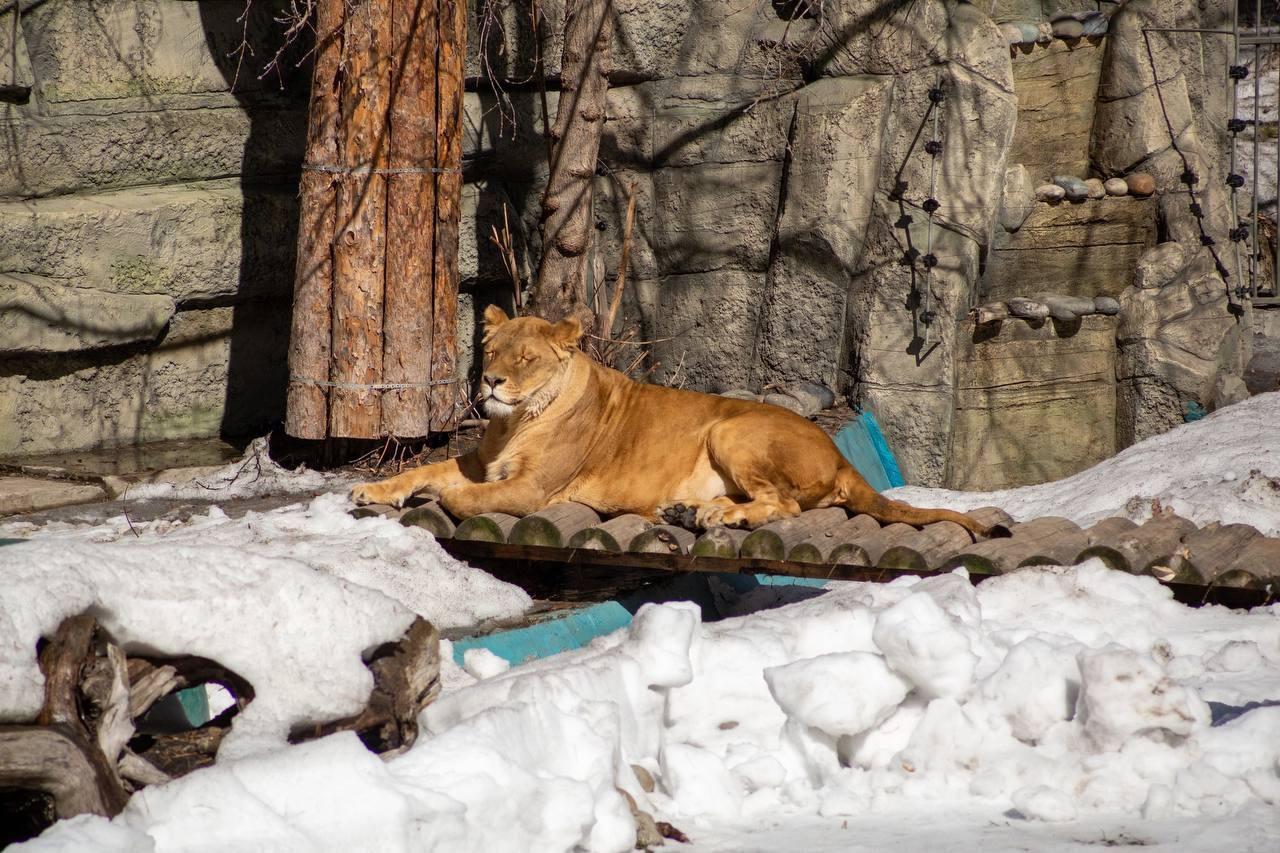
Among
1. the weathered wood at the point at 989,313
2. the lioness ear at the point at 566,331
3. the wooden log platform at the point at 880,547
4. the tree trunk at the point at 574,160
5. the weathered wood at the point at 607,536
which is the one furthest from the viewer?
the weathered wood at the point at 989,313

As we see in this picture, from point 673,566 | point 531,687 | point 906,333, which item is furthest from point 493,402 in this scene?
point 906,333

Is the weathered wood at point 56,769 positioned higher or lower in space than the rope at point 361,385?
lower

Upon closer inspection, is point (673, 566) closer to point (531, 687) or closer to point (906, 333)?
point (531, 687)

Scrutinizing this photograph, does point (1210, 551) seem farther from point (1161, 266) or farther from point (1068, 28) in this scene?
point (1068, 28)

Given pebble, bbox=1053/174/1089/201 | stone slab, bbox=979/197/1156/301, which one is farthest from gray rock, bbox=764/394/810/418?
pebble, bbox=1053/174/1089/201

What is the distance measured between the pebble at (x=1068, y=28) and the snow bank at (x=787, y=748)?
6077 millimetres

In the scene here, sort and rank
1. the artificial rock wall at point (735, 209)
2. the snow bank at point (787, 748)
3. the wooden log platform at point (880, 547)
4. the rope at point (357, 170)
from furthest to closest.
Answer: the artificial rock wall at point (735, 209)
the rope at point (357, 170)
the wooden log platform at point (880, 547)
the snow bank at point (787, 748)

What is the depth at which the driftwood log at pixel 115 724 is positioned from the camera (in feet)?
8.96

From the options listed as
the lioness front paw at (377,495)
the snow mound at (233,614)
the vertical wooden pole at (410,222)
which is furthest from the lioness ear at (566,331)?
the snow mound at (233,614)

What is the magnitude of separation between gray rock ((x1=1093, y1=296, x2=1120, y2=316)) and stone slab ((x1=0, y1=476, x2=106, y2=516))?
242 inches

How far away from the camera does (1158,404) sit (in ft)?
29.1

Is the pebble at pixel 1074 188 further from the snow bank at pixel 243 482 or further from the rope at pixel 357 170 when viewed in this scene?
the snow bank at pixel 243 482

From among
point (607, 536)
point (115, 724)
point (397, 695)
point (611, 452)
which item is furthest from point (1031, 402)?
point (115, 724)

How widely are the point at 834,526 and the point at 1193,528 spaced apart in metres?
1.38
